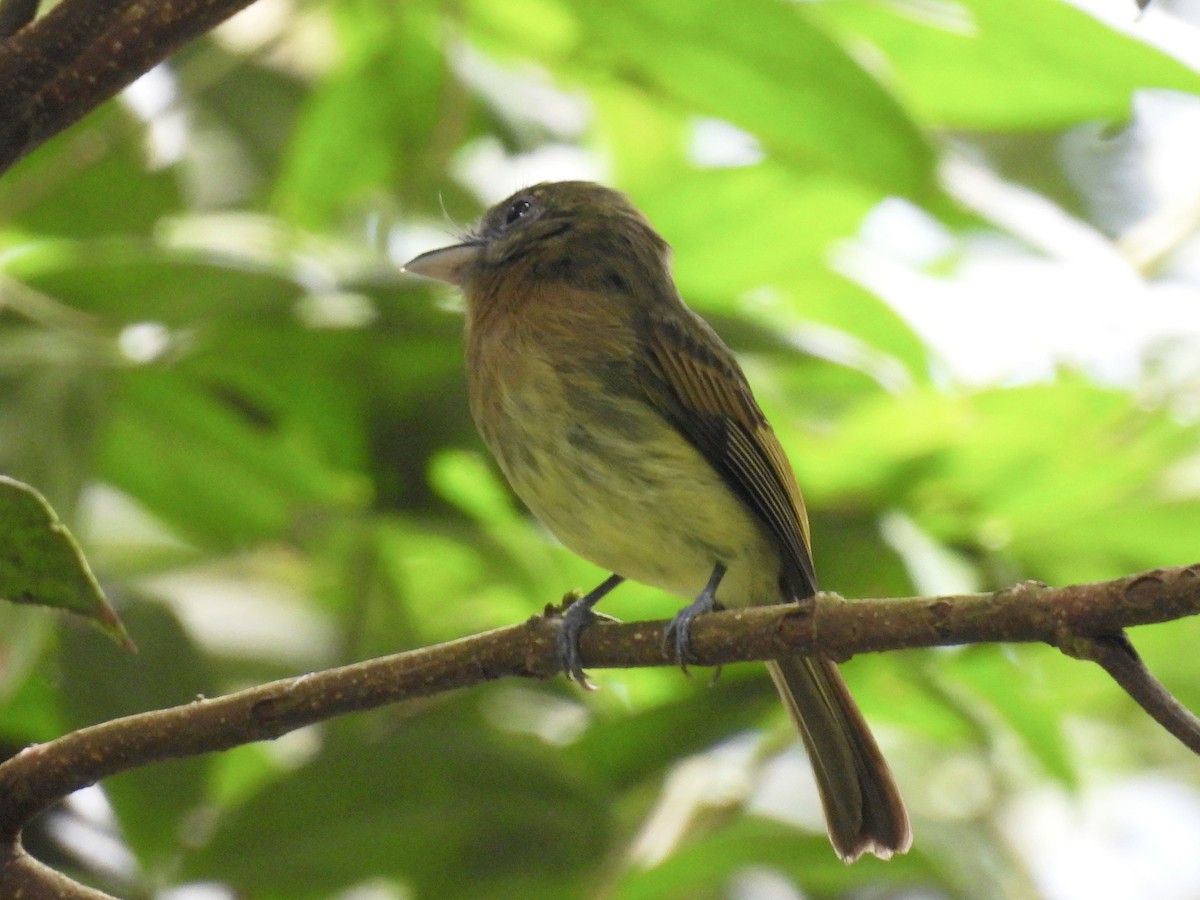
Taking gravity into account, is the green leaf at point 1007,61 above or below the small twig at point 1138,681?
above

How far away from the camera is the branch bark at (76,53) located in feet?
3.77

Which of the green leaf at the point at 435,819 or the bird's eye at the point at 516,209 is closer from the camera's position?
the green leaf at the point at 435,819

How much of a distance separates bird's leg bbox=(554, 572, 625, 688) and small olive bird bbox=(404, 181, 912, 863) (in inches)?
3.2

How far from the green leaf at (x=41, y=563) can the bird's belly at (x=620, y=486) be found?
45.0 inches

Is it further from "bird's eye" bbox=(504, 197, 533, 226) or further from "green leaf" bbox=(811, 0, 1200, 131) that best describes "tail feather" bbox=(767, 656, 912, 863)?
"bird's eye" bbox=(504, 197, 533, 226)

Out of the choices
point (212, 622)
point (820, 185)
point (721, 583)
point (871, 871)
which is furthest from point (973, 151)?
point (212, 622)

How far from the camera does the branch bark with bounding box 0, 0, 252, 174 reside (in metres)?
1.15

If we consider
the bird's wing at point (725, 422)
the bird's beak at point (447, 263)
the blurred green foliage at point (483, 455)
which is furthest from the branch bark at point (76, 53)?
the bird's beak at point (447, 263)

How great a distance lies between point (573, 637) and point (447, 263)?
135 centimetres

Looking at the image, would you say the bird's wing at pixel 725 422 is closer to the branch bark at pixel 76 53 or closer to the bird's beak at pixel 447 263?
the bird's beak at pixel 447 263

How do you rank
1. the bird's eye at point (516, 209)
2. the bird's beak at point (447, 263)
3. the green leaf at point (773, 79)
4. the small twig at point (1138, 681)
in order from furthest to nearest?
the bird's eye at point (516, 209) < the bird's beak at point (447, 263) < the green leaf at point (773, 79) < the small twig at point (1138, 681)

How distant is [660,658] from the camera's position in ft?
4.91

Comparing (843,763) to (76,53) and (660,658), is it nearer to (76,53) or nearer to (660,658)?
(660,658)

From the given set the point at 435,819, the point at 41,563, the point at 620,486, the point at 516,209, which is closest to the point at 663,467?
the point at 620,486
